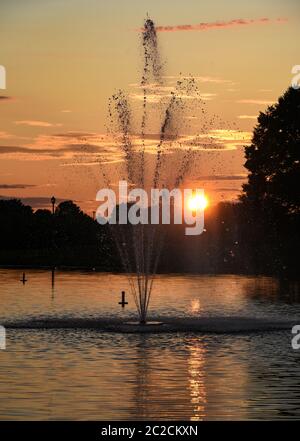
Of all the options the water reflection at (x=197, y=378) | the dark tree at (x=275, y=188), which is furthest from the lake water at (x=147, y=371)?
the dark tree at (x=275, y=188)

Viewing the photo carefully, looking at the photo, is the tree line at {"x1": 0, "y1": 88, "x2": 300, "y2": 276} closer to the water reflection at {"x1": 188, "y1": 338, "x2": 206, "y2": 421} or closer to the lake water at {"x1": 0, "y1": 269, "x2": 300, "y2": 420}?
the lake water at {"x1": 0, "y1": 269, "x2": 300, "y2": 420}

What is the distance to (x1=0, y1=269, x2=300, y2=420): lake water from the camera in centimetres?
2025

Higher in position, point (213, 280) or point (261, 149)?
point (261, 149)

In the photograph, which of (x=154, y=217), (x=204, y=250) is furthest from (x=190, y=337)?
(x=204, y=250)

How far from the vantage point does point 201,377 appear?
2514 centimetres

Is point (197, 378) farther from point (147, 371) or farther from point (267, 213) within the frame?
point (267, 213)

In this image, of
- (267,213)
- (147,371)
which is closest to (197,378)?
(147,371)

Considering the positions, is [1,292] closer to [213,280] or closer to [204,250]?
[213,280]

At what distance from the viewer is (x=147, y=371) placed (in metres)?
26.2

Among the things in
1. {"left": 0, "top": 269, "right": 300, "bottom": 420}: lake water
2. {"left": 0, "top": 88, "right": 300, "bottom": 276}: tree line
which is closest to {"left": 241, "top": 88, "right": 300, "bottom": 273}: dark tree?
{"left": 0, "top": 88, "right": 300, "bottom": 276}: tree line

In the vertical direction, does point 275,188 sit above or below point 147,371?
above
